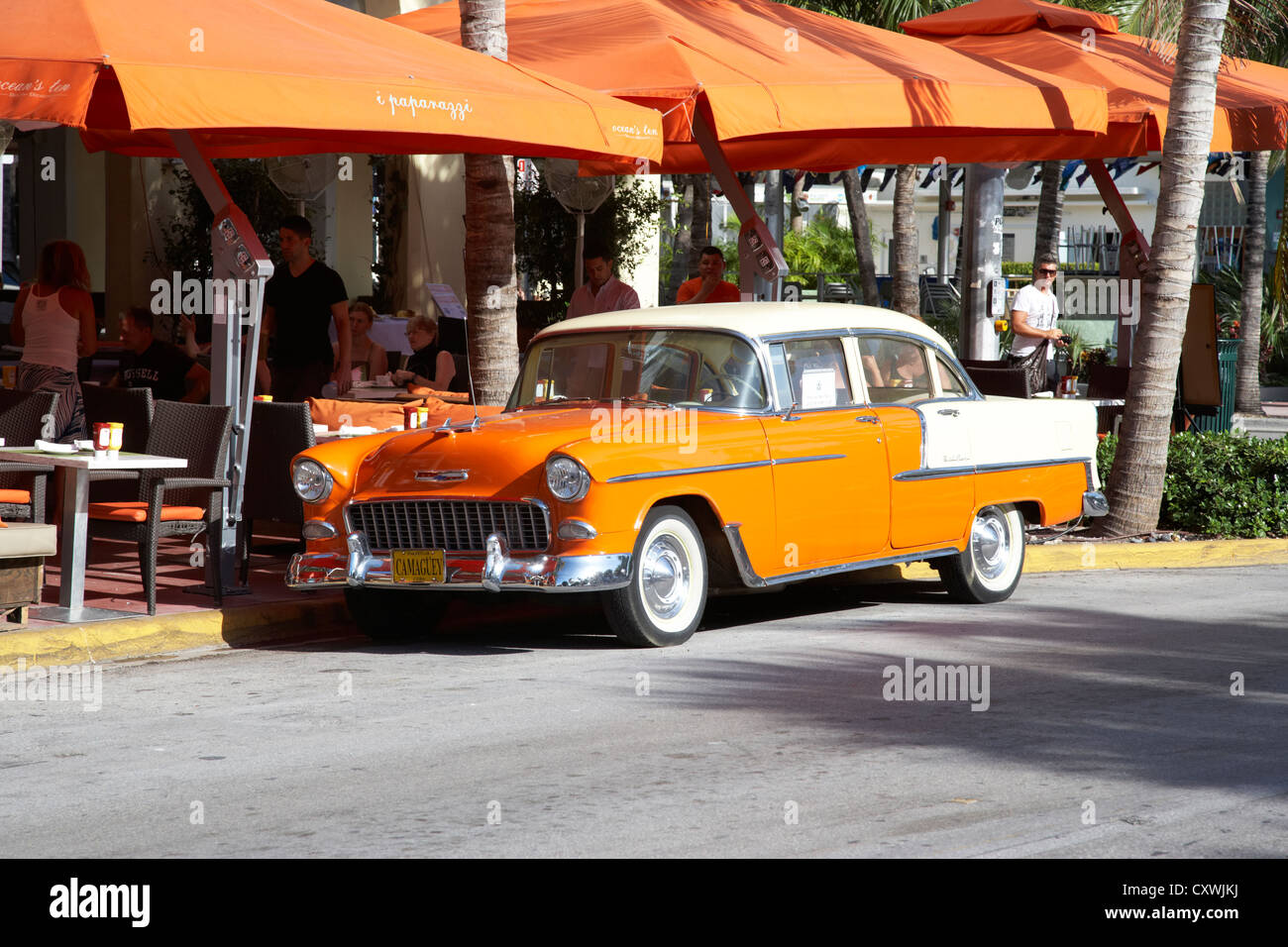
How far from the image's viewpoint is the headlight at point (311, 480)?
29.6ft

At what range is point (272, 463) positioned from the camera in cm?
1003

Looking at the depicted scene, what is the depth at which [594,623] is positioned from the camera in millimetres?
9891

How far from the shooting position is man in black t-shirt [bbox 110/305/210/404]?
12.0m

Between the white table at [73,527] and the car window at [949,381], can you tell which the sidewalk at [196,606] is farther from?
the car window at [949,381]

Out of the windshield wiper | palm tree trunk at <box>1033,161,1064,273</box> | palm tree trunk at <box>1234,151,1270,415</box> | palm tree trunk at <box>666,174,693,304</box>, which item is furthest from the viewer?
palm tree trunk at <box>666,174,693,304</box>

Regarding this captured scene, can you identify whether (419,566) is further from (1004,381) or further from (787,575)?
(1004,381)

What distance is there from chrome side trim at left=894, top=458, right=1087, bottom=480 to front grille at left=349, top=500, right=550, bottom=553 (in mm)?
2310

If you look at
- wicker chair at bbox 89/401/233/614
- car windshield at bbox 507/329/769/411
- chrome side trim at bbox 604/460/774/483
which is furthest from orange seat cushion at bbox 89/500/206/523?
chrome side trim at bbox 604/460/774/483

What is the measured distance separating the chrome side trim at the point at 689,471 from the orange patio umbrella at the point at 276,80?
206 cm

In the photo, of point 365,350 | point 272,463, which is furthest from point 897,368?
point 365,350

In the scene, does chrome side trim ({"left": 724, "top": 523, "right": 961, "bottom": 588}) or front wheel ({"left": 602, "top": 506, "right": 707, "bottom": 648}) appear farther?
chrome side trim ({"left": 724, "top": 523, "right": 961, "bottom": 588})

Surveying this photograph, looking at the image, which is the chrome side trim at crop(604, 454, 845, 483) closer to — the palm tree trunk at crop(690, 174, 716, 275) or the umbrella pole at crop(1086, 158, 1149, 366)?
the umbrella pole at crop(1086, 158, 1149, 366)

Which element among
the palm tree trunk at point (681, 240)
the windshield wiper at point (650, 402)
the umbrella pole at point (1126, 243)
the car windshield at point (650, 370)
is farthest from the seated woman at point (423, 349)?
the palm tree trunk at point (681, 240)
